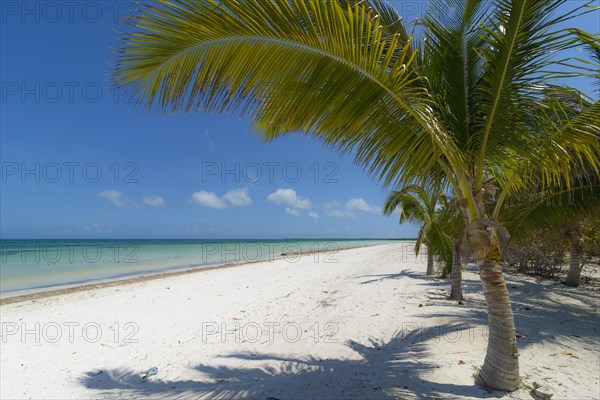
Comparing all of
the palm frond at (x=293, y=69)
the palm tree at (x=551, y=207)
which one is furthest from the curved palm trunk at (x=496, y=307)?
the palm tree at (x=551, y=207)

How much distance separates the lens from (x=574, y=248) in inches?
387

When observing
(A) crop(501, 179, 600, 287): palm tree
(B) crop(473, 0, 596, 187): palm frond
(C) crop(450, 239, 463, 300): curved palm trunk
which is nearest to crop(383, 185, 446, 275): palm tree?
(C) crop(450, 239, 463, 300): curved palm trunk

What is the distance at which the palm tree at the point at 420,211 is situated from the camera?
8.17 m

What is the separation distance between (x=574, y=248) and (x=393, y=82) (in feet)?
36.6

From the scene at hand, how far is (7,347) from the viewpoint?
5.48m

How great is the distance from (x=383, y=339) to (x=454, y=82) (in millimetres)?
3978

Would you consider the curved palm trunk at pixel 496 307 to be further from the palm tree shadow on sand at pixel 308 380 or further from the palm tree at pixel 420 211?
the palm tree at pixel 420 211

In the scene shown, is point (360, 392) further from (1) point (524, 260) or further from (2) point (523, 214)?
(1) point (524, 260)

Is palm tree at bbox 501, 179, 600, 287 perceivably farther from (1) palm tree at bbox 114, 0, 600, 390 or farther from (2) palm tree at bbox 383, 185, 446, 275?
(1) palm tree at bbox 114, 0, 600, 390

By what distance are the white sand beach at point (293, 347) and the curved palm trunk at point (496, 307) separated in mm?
179

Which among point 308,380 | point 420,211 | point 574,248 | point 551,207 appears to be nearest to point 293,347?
point 308,380

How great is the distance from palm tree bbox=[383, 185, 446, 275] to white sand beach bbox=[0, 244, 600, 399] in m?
1.77

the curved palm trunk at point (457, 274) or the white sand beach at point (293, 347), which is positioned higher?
the curved palm trunk at point (457, 274)

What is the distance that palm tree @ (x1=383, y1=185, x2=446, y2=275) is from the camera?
8172 millimetres
